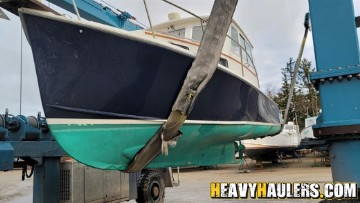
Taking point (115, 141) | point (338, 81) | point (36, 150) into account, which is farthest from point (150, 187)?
point (338, 81)

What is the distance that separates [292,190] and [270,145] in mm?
11122

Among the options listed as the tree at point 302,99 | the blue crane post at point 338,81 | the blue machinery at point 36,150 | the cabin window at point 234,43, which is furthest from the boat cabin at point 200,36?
the tree at point 302,99

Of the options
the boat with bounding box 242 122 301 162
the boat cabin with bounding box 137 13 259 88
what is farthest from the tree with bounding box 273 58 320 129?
the boat cabin with bounding box 137 13 259 88

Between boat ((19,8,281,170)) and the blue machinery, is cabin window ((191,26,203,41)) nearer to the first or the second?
boat ((19,8,281,170))

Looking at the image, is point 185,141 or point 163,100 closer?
point 163,100

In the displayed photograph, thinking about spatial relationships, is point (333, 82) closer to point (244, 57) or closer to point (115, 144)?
point (115, 144)

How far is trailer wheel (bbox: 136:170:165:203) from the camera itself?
4.77 metres

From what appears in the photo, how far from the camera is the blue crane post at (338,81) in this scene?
225 centimetres

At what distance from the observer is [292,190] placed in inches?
123

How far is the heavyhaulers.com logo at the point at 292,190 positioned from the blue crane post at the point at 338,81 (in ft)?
0.26

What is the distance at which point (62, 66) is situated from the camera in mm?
2477

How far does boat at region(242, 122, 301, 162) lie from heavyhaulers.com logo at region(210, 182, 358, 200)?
10015 mm

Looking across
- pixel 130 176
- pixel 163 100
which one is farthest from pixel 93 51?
pixel 130 176

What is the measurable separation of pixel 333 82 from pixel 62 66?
2176 mm
